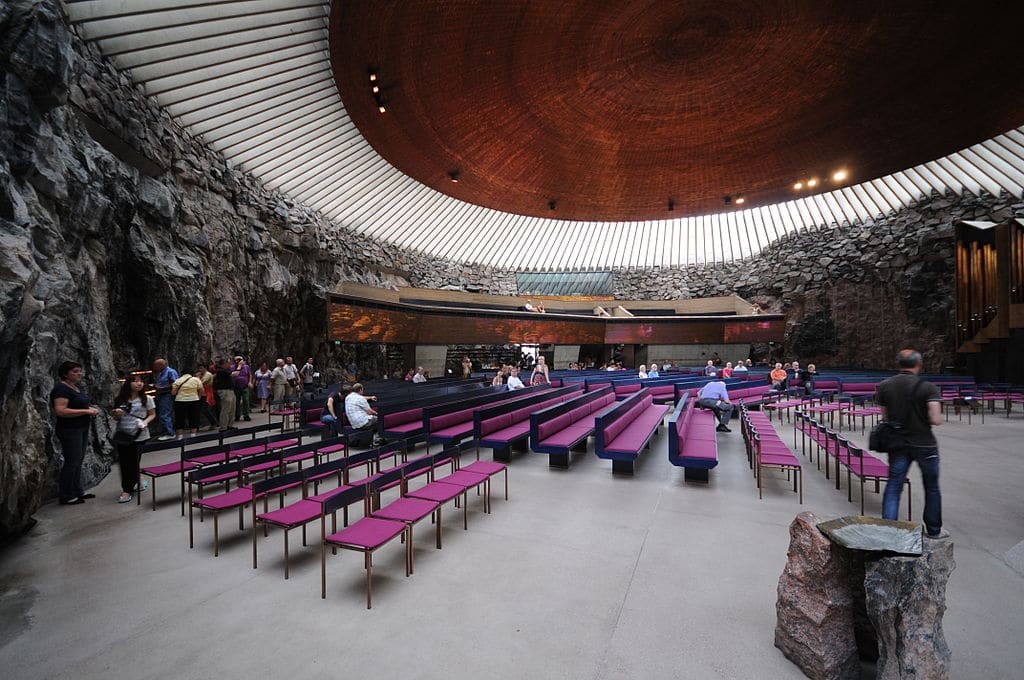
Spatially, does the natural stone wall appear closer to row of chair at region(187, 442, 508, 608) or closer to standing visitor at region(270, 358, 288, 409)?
row of chair at region(187, 442, 508, 608)

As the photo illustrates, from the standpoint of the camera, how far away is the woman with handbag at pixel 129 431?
16.2ft

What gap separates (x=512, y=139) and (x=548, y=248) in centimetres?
1600

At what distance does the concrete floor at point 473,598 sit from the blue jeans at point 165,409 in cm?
379

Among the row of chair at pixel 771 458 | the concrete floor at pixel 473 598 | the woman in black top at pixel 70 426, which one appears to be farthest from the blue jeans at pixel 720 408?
the woman in black top at pixel 70 426

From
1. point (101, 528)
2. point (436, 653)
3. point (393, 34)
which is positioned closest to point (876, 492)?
A: point (436, 653)

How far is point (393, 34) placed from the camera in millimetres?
9664

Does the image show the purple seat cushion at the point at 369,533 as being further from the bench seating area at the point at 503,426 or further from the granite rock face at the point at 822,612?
the bench seating area at the point at 503,426

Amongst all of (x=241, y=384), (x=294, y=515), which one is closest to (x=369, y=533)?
(x=294, y=515)

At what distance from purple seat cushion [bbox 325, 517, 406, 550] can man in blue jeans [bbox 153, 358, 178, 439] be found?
7082mm

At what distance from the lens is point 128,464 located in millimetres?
5027

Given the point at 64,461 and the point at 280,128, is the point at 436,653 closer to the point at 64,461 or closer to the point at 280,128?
the point at 64,461

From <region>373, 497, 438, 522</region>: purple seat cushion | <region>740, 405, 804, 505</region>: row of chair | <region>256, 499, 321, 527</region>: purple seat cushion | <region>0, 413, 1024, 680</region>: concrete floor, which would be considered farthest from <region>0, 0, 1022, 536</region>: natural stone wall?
<region>740, 405, 804, 505</region>: row of chair

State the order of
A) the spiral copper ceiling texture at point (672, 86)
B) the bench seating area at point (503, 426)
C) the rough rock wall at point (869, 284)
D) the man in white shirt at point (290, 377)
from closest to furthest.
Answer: the bench seating area at point (503, 426)
the spiral copper ceiling texture at point (672, 86)
the man in white shirt at point (290, 377)
the rough rock wall at point (869, 284)

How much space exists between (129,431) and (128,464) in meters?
0.41
